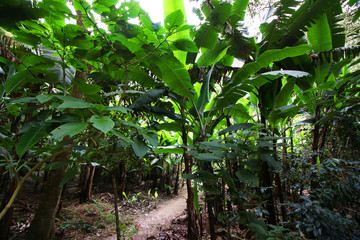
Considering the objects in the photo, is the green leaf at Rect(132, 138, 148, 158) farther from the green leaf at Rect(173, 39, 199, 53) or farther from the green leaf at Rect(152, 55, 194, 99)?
the green leaf at Rect(152, 55, 194, 99)

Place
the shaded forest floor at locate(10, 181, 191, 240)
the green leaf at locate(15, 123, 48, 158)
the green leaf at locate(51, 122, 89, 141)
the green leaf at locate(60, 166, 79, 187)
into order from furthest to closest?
the shaded forest floor at locate(10, 181, 191, 240) → the green leaf at locate(60, 166, 79, 187) → the green leaf at locate(15, 123, 48, 158) → the green leaf at locate(51, 122, 89, 141)

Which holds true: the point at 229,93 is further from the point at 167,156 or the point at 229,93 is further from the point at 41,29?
the point at 167,156

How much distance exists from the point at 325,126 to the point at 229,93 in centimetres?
113

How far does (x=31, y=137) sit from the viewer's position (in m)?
0.90

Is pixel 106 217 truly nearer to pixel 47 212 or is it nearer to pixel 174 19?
pixel 47 212

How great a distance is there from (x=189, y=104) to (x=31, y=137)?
1.58m

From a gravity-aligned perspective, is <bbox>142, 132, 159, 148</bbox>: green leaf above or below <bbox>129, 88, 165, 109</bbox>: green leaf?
below

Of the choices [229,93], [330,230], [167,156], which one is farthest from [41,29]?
[167,156]

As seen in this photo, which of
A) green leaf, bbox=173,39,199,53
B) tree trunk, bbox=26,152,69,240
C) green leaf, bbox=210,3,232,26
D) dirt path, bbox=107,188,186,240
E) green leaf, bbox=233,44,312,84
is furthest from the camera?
dirt path, bbox=107,188,186,240

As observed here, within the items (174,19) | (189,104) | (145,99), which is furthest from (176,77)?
(174,19)

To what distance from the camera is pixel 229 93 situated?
5.59 feet

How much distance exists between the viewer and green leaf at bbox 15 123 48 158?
0.87m

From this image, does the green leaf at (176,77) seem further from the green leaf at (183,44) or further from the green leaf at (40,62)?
the green leaf at (40,62)

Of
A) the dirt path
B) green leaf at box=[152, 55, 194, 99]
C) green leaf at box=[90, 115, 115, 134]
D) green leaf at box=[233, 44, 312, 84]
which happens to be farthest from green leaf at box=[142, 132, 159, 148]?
the dirt path
